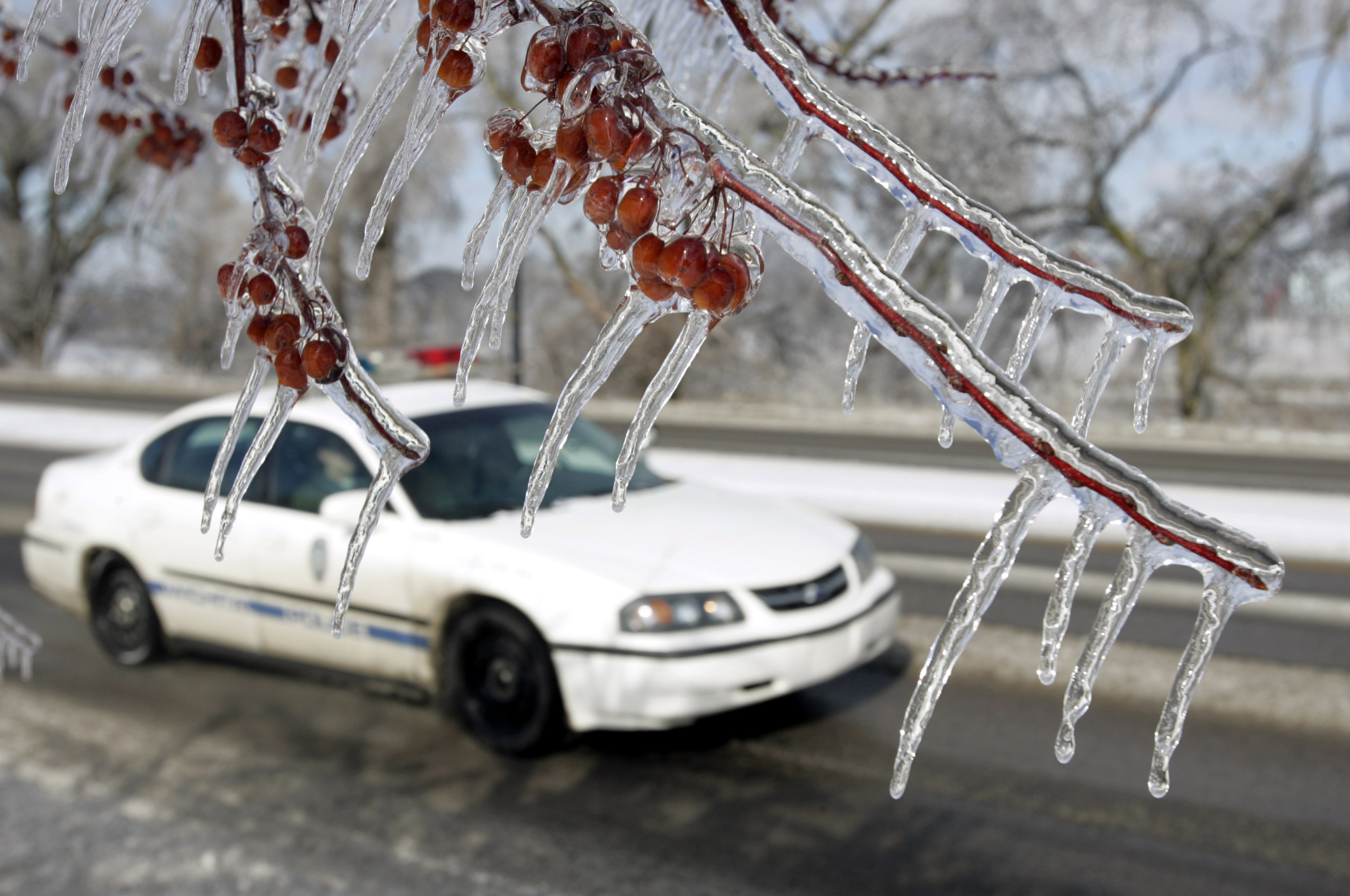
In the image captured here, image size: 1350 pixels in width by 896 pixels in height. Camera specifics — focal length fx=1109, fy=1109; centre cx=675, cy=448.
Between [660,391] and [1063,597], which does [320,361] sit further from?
[1063,597]

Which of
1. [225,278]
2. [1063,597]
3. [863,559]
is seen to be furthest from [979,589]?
[863,559]

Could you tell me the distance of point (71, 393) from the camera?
2720 cm

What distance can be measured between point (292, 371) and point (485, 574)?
3.68 metres

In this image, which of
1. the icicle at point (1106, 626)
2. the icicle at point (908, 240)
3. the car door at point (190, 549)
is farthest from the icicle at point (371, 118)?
the car door at point (190, 549)

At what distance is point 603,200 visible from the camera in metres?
0.87

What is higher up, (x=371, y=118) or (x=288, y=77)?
(x=288, y=77)

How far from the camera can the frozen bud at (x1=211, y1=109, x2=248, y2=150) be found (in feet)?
3.89

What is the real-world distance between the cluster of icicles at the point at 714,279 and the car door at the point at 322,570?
3.95 metres

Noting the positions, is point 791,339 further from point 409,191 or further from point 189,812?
point 189,812

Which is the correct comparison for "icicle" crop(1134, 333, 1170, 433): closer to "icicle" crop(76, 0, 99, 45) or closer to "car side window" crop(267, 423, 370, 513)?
"icicle" crop(76, 0, 99, 45)

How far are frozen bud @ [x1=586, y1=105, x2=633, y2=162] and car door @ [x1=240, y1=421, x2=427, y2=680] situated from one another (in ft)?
14.0

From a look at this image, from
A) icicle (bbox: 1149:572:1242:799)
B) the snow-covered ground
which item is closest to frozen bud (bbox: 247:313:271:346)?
icicle (bbox: 1149:572:1242:799)

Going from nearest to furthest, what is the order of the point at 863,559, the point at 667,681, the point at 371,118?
the point at 371,118
the point at 667,681
the point at 863,559

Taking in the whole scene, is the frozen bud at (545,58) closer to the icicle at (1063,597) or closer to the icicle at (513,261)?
the icicle at (513,261)
